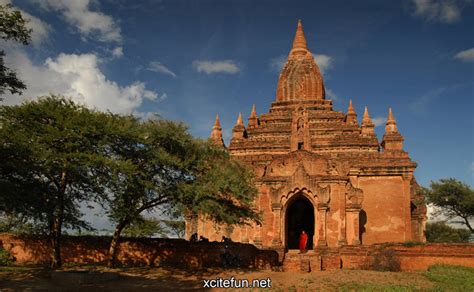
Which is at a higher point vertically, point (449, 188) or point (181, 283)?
point (449, 188)

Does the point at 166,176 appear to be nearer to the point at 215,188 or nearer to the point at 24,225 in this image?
the point at 215,188

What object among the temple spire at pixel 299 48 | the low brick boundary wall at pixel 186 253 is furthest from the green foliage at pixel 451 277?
the temple spire at pixel 299 48

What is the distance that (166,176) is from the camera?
17703 mm

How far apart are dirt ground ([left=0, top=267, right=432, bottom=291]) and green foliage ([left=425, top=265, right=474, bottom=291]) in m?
0.37

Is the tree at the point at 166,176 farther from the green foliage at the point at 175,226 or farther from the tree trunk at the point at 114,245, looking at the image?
the green foliage at the point at 175,226

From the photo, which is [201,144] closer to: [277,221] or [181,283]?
[181,283]

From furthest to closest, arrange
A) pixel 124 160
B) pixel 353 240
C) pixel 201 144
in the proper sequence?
pixel 353 240, pixel 201 144, pixel 124 160

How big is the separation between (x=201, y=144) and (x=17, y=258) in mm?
9399

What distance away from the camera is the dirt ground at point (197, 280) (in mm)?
14281

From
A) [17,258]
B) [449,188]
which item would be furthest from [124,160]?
[449,188]

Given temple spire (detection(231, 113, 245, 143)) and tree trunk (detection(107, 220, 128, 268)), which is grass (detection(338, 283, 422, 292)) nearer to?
tree trunk (detection(107, 220, 128, 268))

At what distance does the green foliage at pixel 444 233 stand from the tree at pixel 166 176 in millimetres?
36708

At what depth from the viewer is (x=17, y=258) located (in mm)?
20219

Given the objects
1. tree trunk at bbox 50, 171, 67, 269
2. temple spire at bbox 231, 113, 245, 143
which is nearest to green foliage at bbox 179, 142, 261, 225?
tree trunk at bbox 50, 171, 67, 269
